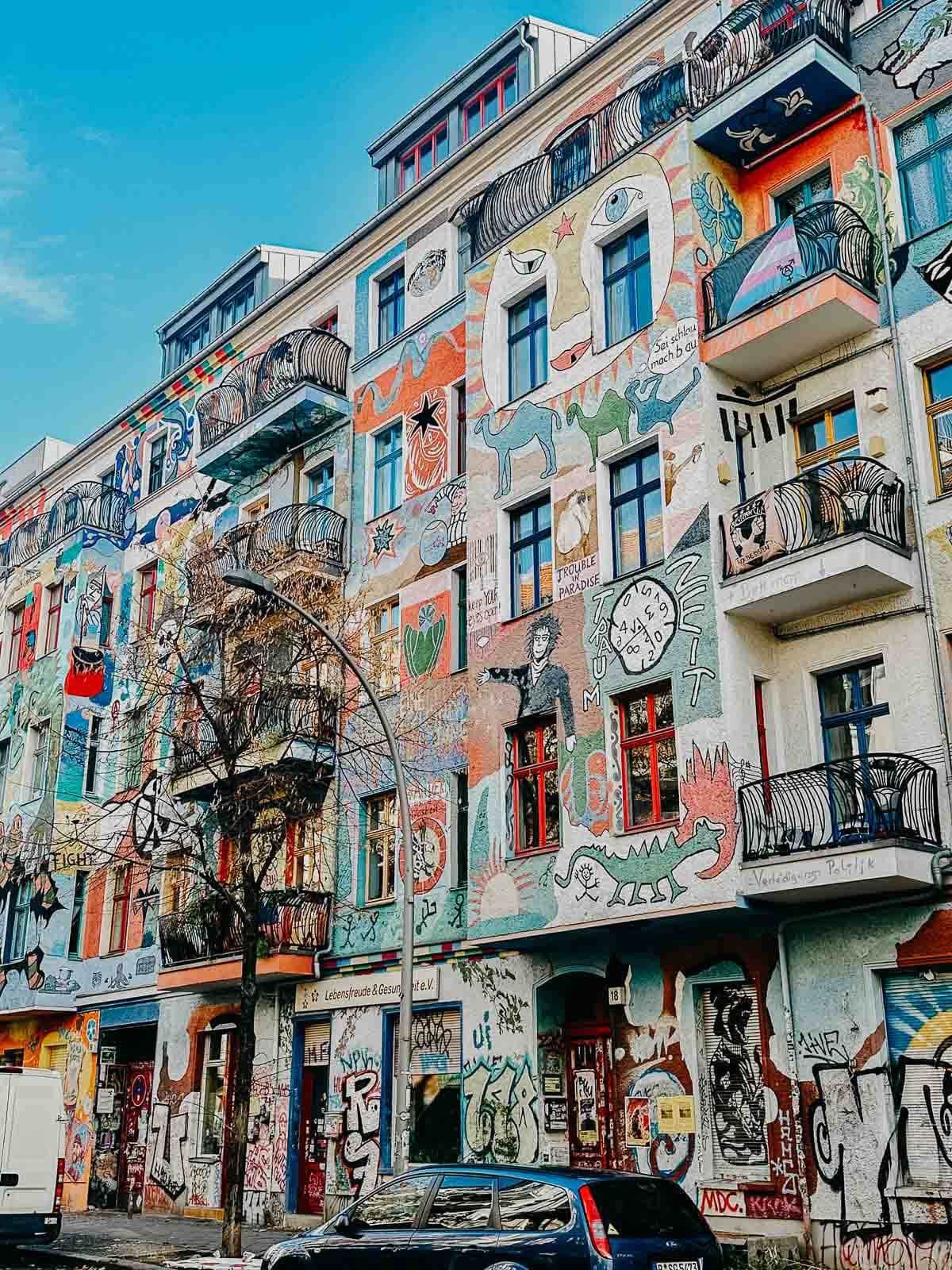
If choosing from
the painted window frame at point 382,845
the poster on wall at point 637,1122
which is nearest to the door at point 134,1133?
the painted window frame at point 382,845

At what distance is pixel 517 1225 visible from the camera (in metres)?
10.6

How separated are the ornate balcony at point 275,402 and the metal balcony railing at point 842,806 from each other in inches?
534

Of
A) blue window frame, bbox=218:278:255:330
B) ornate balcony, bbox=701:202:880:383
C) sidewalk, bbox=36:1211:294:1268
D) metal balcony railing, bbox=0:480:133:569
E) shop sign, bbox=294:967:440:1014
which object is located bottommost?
sidewalk, bbox=36:1211:294:1268

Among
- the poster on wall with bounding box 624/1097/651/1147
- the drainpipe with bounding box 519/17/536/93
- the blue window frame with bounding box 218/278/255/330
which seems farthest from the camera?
the blue window frame with bounding box 218/278/255/330

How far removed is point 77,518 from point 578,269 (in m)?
19.1

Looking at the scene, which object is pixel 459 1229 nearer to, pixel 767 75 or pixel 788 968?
pixel 788 968

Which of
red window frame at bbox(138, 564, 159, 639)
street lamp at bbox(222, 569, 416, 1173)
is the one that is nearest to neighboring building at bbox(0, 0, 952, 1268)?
street lamp at bbox(222, 569, 416, 1173)

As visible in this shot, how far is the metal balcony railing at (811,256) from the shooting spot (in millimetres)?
16531

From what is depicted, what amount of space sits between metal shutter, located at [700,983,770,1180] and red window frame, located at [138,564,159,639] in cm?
1911

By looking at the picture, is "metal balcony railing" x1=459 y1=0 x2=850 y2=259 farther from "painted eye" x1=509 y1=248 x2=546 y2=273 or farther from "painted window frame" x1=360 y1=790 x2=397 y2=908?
"painted window frame" x1=360 y1=790 x2=397 y2=908

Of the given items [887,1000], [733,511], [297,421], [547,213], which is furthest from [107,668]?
[887,1000]

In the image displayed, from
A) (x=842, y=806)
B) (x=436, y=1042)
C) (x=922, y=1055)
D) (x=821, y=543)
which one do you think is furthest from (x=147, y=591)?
(x=922, y=1055)

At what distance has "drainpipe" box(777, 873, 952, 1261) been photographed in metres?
14.5

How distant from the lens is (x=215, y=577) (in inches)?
862
